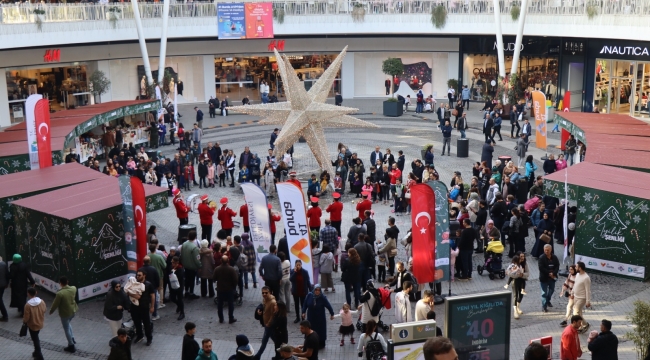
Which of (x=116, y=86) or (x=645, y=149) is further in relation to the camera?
(x=116, y=86)

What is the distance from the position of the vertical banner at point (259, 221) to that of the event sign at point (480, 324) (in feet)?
23.0

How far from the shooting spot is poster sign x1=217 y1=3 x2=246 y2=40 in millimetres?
41062

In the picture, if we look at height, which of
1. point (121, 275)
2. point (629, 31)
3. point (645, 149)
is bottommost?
point (121, 275)

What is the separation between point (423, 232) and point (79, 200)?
7.27 meters

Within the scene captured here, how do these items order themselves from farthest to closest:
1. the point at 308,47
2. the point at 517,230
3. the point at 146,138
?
the point at 308,47 < the point at 146,138 < the point at 517,230

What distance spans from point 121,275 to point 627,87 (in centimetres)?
2934

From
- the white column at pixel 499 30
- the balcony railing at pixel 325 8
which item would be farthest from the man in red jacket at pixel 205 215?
the white column at pixel 499 30

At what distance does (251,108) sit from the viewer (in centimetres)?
2561

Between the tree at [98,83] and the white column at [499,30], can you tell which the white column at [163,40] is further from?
the white column at [499,30]

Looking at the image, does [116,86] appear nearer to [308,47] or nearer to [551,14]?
[308,47]

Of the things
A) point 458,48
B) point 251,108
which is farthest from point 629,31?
point 251,108

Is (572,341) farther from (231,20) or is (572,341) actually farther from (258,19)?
(258,19)

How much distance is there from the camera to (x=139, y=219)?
651 inches

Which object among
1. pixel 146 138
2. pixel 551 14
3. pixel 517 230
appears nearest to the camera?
pixel 517 230
